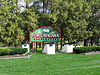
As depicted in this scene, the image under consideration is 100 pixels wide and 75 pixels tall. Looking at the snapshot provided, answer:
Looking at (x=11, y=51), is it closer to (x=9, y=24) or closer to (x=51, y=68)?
(x=51, y=68)

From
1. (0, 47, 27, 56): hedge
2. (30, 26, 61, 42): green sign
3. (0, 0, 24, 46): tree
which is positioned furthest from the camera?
(0, 0, 24, 46): tree

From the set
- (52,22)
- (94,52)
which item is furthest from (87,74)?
(52,22)

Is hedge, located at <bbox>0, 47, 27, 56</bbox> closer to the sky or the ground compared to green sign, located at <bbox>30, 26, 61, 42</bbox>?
closer to the ground

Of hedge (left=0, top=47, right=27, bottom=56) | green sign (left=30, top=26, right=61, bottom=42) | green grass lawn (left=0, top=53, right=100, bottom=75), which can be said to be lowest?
green grass lawn (left=0, top=53, right=100, bottom=75)

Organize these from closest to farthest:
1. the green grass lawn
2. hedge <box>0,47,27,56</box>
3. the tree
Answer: the green grass lawn, hedge <box>0,47,27,56</box>, the tree

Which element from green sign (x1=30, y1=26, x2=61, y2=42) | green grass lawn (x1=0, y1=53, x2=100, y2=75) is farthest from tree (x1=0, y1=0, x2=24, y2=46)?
green grass lawn (x1=0, y1=53, x2=100, y2=75)

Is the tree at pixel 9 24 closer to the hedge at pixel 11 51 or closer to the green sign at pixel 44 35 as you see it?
the green sign at pixel 44 35

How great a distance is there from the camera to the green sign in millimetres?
22234

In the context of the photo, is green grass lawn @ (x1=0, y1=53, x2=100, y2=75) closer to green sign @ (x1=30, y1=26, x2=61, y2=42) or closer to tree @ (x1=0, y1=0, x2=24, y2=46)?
green sign @ (x1=30, y1=26, x2=61, y2=42)

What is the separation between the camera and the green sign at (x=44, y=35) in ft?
72.9

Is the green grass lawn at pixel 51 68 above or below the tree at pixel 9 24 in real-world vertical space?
below

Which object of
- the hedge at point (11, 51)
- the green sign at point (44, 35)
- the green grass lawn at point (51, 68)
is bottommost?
the green grass lawn at point (51, 68)

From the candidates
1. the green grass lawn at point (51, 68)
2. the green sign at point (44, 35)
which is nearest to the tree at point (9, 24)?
the green sign at point (44, 35)

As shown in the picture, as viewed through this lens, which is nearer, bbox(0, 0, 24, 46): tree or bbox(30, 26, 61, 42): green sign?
bbox(30, 26, 61, 42): green sign
